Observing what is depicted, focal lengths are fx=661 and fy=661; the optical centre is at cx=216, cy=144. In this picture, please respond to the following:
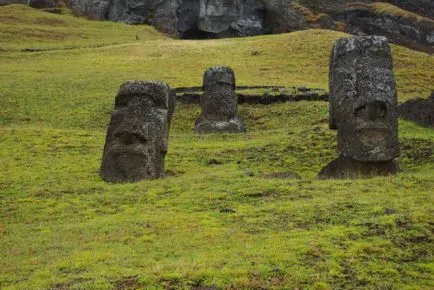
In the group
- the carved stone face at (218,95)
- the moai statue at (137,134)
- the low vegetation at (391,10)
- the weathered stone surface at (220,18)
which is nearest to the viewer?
the moai statue at (137,134)

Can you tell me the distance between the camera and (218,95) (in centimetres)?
3175

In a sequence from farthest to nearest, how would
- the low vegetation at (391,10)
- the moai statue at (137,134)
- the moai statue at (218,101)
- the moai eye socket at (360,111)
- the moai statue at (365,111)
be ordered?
1. the low vegetation at (391,10)
2. the moai statue at (218,101)
3. the moai statue at (137,134)
4. the moai eye socket at (360,111)
5. the moai statue at (365,111)

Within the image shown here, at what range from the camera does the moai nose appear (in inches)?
731

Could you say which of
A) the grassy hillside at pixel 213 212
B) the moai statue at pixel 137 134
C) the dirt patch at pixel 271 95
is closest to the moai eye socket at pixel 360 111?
the grassy hillside at pixel 213 212

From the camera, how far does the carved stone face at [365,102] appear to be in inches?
728

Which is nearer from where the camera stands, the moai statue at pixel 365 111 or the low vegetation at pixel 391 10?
the moai statue at pixel 365 111

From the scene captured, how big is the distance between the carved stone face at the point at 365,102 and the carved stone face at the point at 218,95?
1252cm

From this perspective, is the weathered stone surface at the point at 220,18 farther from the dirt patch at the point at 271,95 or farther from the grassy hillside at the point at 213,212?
the grassy hillside at the point at 213,212

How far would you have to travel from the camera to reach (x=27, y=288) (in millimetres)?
9742

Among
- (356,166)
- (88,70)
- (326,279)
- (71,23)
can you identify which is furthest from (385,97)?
(71,23)

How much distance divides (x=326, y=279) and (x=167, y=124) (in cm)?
1179

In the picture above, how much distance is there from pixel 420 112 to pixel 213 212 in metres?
16.0

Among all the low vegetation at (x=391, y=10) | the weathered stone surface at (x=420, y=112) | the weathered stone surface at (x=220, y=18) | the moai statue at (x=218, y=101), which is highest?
the low vegetation at (x=391, y=10)

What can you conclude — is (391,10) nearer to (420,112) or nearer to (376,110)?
(420,112)
